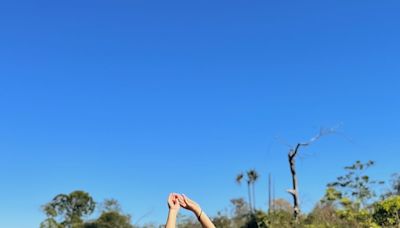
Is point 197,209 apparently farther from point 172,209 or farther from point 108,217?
point 108,217

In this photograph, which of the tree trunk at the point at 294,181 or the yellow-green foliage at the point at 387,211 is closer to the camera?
the yellow-green foliage at the point at 387,211

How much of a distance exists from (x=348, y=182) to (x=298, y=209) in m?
5.19

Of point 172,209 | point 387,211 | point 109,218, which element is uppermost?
point 109,218

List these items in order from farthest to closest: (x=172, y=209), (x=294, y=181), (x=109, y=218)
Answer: (x=109, y=218) < (x=294, y=181) < (x=172, y=209)

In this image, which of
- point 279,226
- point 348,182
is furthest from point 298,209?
point 348,182

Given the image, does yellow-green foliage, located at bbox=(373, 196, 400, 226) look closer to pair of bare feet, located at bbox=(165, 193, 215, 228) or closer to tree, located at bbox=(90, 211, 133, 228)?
pair of bare feet, located at bbox=(165, 193, 215, 228)

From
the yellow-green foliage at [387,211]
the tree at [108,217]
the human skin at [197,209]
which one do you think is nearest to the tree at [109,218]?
the tree at [108,217]

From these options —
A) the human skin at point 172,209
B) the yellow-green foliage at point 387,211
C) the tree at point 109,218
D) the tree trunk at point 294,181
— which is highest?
the tree at point 109,218

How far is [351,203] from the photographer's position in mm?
10523

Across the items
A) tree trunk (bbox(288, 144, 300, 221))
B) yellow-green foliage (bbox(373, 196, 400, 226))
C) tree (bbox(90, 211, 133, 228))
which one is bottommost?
yellow-green foliage (bbox(373, 196, 400, 226))

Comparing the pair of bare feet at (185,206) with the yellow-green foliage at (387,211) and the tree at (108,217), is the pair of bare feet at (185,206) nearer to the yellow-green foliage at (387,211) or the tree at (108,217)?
the yellow-green foliage at (387,211)

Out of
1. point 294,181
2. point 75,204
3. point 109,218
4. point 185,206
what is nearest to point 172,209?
point 185,206

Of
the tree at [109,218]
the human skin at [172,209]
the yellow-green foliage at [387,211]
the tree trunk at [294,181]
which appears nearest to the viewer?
the human skin at [172,209]

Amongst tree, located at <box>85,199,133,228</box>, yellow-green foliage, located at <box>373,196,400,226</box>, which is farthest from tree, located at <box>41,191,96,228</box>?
yellow-green foliage, located at <box>373,196,400,226</box>
